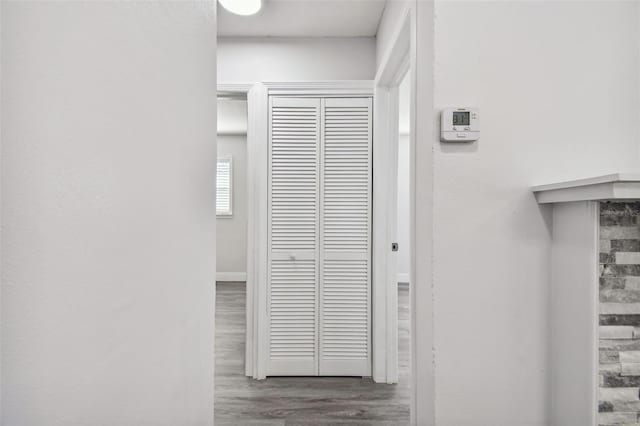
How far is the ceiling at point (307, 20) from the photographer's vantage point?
238cm

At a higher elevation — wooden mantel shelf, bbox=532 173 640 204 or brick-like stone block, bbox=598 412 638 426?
wooden mantel shelf, bbox=532 173 640 204

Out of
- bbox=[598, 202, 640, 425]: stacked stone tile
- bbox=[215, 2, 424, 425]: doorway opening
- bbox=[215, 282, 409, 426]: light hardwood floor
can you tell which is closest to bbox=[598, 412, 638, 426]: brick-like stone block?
bbox=[598, 202, 640, 425]: stacked stone tile

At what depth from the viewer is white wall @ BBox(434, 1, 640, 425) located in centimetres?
137

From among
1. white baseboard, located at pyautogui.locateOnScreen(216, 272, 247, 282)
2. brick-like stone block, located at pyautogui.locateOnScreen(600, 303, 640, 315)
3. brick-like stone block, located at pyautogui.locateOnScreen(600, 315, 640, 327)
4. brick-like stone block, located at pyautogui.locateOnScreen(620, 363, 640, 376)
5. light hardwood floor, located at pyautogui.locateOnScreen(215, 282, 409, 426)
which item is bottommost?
light hardwood floor, located at pyautogui.locateOnScreen(215, 282, 409, 426)

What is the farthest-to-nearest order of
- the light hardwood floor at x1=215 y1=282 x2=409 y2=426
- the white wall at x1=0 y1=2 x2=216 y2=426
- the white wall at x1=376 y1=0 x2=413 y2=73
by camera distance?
the light hardwood floor at x1=215 y1=282 x2=409 y2=426 → the white wall at x1=376 y1=0 x2=413 y2=73 → the white wall at x1=0 y1=2 x2=216 y2=426

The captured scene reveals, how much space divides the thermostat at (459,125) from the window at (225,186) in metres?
5.38

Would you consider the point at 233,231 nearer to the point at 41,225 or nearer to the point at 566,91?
the point at 566,91

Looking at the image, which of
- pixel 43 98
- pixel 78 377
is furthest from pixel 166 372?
pixel 43 98

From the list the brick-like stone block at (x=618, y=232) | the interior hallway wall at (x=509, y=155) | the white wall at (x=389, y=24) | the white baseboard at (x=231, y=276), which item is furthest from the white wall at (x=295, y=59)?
the white baseboard at (x=231, y=276)

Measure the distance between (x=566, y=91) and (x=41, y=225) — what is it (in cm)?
163

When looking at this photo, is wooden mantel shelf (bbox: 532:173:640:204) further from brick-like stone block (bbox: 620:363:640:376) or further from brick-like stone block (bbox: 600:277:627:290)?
brick-like stone block (bbox: 620:363:640:376)

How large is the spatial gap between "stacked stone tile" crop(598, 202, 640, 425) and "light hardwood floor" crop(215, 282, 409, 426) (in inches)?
48.9

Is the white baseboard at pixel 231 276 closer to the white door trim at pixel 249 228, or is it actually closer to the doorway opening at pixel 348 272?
the doorway opening at pixel 348 272

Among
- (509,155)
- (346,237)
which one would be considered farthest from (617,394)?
(346,237)
